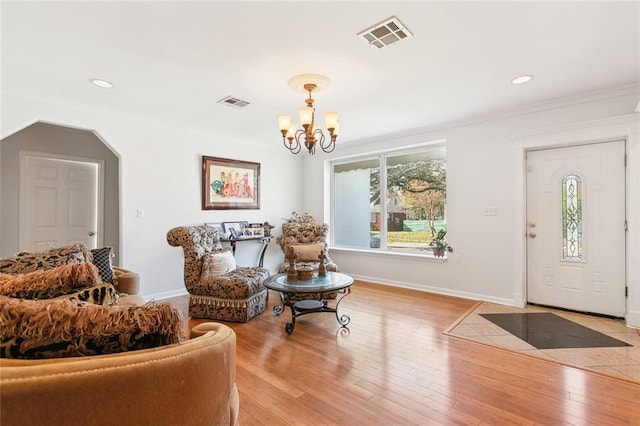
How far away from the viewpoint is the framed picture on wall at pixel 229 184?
465cm

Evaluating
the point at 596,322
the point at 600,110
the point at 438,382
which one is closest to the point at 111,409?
the point at 438,382

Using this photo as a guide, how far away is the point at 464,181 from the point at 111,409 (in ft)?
14.2

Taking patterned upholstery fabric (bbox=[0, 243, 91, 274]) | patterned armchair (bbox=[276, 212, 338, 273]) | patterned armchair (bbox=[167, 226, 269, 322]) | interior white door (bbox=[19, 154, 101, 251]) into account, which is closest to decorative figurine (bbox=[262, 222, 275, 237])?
patterned armchair (bbox=[276, 212, 338, 273])

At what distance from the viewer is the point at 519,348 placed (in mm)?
2580

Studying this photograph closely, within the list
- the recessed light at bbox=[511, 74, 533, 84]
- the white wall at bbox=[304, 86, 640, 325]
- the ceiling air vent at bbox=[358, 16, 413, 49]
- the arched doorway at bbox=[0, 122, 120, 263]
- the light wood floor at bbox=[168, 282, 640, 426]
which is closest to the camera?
the light wood floor at bbox=[168, 282, 640, 426]

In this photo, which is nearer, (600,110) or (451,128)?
(600,110)

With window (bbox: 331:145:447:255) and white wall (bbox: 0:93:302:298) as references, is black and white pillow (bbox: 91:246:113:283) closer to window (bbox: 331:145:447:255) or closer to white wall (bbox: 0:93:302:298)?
white wall (bbox: 0:93:302:298)

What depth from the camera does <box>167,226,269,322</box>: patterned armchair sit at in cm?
324

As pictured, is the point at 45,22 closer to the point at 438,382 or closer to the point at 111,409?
the point at 111,409

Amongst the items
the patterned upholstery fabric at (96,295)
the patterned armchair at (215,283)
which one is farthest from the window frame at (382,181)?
the patterned upholstery fabric at (96,295)

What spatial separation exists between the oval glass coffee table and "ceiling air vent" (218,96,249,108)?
1982 mm

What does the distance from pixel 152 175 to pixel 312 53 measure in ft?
9.45

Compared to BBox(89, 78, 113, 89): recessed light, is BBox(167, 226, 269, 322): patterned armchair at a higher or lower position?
lower

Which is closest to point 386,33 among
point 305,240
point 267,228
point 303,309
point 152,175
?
point 303,309
